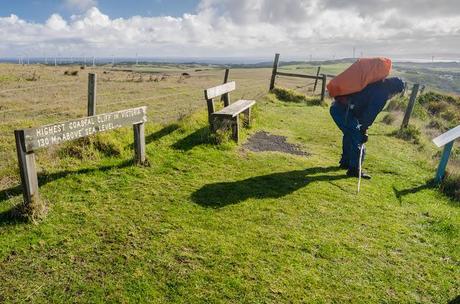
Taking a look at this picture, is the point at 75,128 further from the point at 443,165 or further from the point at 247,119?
the point at 443,165

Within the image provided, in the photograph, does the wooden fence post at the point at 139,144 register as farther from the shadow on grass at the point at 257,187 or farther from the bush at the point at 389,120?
the bush at the point at 389,120

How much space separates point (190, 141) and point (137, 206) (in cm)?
304

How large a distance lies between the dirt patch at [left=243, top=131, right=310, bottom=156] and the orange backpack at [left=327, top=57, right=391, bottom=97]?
6.66 feet

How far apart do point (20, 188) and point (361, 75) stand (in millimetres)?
5525

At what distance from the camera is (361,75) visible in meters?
6.68

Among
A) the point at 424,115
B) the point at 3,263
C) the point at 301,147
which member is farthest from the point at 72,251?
the point at 424,115

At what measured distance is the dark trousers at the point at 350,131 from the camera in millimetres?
6945

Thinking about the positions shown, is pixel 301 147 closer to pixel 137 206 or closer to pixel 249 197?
pixel 249 197

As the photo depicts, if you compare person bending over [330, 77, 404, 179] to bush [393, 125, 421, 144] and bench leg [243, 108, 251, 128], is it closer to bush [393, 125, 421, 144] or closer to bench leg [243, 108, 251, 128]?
bench leg [243, 108, 251, 128]

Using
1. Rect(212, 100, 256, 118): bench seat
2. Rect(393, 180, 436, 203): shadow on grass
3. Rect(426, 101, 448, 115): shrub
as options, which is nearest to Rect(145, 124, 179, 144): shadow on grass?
Rect(212, 100, 256, 118): bench seat

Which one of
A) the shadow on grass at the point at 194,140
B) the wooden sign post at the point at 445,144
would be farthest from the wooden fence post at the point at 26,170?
the wooden sign post at the point at 445,144

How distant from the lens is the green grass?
3.70 metres

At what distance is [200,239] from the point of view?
4.48m

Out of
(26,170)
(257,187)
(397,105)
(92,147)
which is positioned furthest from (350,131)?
(397,105)
